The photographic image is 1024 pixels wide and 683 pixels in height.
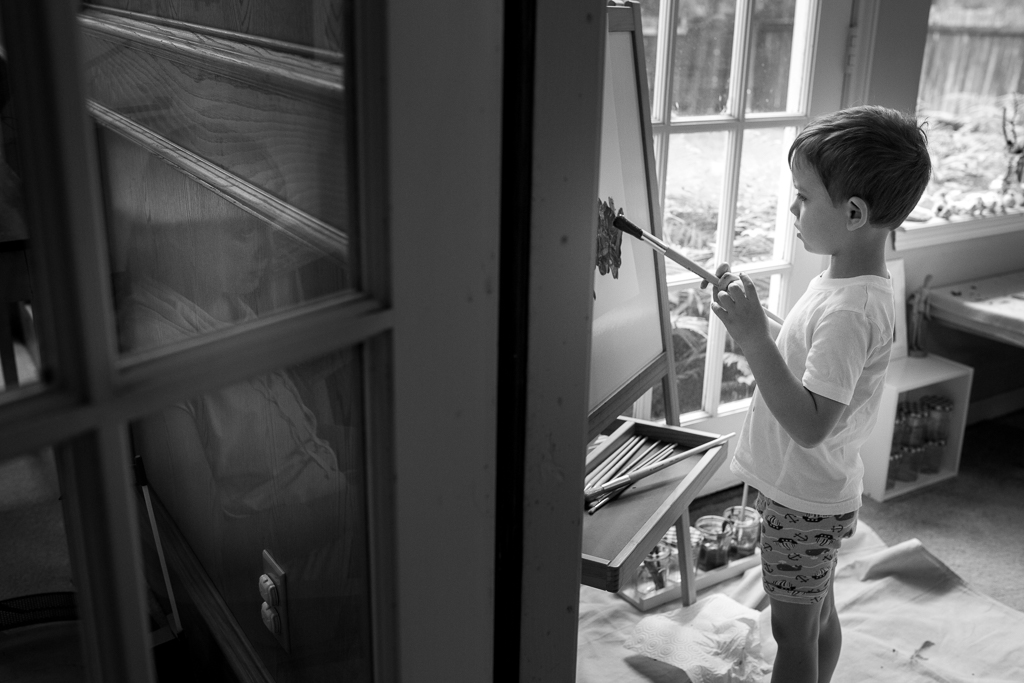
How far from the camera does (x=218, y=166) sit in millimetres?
983

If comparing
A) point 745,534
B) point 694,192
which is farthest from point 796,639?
point 694,192

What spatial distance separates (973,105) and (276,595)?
10.2 ft

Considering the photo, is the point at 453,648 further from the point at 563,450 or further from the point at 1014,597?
the point at 1014,597

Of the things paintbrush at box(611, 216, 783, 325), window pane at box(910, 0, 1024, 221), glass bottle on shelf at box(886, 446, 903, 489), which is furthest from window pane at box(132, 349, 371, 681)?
window pane at box(910, 0, 1024, 221)

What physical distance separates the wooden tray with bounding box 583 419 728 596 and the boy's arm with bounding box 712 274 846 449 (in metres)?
0.22

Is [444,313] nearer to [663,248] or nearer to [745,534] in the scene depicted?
[663,248]

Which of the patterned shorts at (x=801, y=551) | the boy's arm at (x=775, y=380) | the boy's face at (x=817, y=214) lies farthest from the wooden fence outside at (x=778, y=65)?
the patterned shorts at (x=801, y=551)

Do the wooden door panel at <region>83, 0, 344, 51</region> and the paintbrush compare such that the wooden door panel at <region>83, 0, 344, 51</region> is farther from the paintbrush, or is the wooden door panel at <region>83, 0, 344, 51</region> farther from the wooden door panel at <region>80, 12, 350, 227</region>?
the paintbrush

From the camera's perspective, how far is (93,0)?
1406mm

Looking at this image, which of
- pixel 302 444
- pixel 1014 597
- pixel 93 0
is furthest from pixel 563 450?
pixel 1014 597

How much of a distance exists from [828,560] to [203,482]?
1047 mm

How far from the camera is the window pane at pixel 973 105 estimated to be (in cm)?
294

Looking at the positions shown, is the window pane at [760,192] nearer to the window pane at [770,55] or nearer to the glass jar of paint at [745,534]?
the window pane at [770,55]

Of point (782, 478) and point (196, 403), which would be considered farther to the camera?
point (782, 478)
